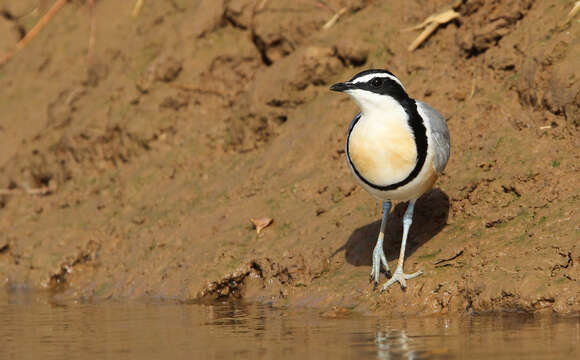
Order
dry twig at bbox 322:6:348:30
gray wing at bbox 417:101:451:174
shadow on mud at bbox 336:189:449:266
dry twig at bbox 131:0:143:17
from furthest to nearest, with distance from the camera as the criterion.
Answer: dry twig at bbox 131:0:143:17, dry twig at bbox 322:6:348:30, shadow on mud at bbox 336:189:449:266, gray wing at bbox 417:101:451:174

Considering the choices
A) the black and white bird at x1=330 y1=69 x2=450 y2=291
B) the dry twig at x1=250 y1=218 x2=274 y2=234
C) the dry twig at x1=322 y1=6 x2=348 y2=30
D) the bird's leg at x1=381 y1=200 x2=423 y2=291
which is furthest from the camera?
the dry twig at x1=322 y1=6 x2=348 y2=30

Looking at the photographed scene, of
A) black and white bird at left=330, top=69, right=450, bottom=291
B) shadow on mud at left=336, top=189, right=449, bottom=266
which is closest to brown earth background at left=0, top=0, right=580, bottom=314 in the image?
shadow on mud at left=336, top=189, right=449, bottom=266

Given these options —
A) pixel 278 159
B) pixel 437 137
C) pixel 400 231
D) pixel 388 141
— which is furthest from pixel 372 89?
pixel 278 159

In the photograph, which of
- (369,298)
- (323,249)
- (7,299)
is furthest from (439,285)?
(7,299)

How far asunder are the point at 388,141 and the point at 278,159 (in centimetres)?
282

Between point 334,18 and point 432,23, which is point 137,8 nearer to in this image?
point 334,18

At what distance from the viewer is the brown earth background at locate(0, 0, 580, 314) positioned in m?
6.79

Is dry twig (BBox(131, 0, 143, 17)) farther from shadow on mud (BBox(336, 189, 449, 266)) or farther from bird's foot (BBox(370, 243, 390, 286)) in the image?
bird's foot (BBox(370, 243, 390, 286))

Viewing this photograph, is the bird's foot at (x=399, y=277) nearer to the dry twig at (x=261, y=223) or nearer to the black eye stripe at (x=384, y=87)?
the black eye stripe at (x=384, y=87)

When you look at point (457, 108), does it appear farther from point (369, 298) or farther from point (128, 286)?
point (128, 286)

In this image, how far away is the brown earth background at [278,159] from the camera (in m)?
6.79

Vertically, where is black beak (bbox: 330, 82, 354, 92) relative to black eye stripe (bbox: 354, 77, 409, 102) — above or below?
above

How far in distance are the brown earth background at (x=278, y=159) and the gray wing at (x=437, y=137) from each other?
21.6 inches

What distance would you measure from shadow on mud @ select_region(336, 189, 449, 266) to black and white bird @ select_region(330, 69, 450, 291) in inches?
25.5
